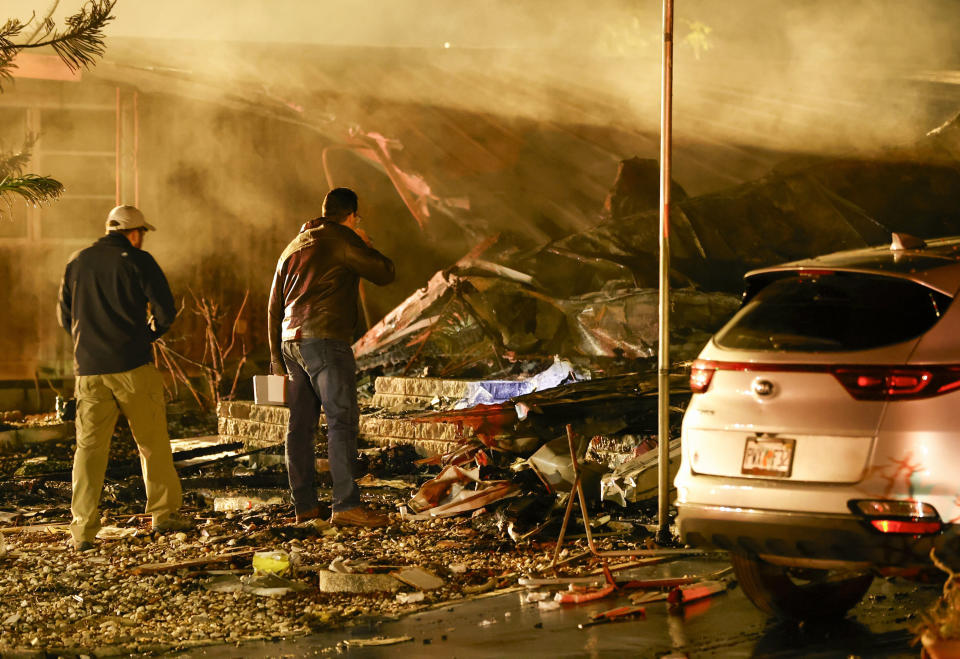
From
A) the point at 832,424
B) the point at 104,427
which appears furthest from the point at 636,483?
the point at 104,427

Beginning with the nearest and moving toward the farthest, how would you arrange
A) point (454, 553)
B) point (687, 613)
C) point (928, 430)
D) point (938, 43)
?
point (928, 430), point (687, 613), point (454, 553), point (938, 43)

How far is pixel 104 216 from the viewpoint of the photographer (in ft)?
44.5

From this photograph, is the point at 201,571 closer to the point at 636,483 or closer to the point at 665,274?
the point at 636,483

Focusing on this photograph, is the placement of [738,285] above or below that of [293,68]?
below

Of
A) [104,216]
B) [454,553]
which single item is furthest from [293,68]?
[454,553]

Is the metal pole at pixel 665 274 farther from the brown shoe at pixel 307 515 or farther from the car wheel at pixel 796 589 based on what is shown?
the brown shoe at pixel 307 515

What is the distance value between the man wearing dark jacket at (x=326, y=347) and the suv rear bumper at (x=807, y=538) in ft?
9.73

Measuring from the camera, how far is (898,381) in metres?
4.43

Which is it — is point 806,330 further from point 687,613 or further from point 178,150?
point 178,150

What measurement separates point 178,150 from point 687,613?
386 inches

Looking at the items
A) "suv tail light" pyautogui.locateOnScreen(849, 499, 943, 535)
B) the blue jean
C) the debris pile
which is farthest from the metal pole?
"suv tail light" pyautogui.locateOnScreen(849, 499, 943, 535)

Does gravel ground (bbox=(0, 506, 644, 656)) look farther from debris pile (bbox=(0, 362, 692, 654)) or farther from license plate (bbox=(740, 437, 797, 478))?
license plate (bbox=(740, 437, 797, 478))

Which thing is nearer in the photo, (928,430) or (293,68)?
(928,430)

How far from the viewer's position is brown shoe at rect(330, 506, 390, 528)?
24.2 feet
